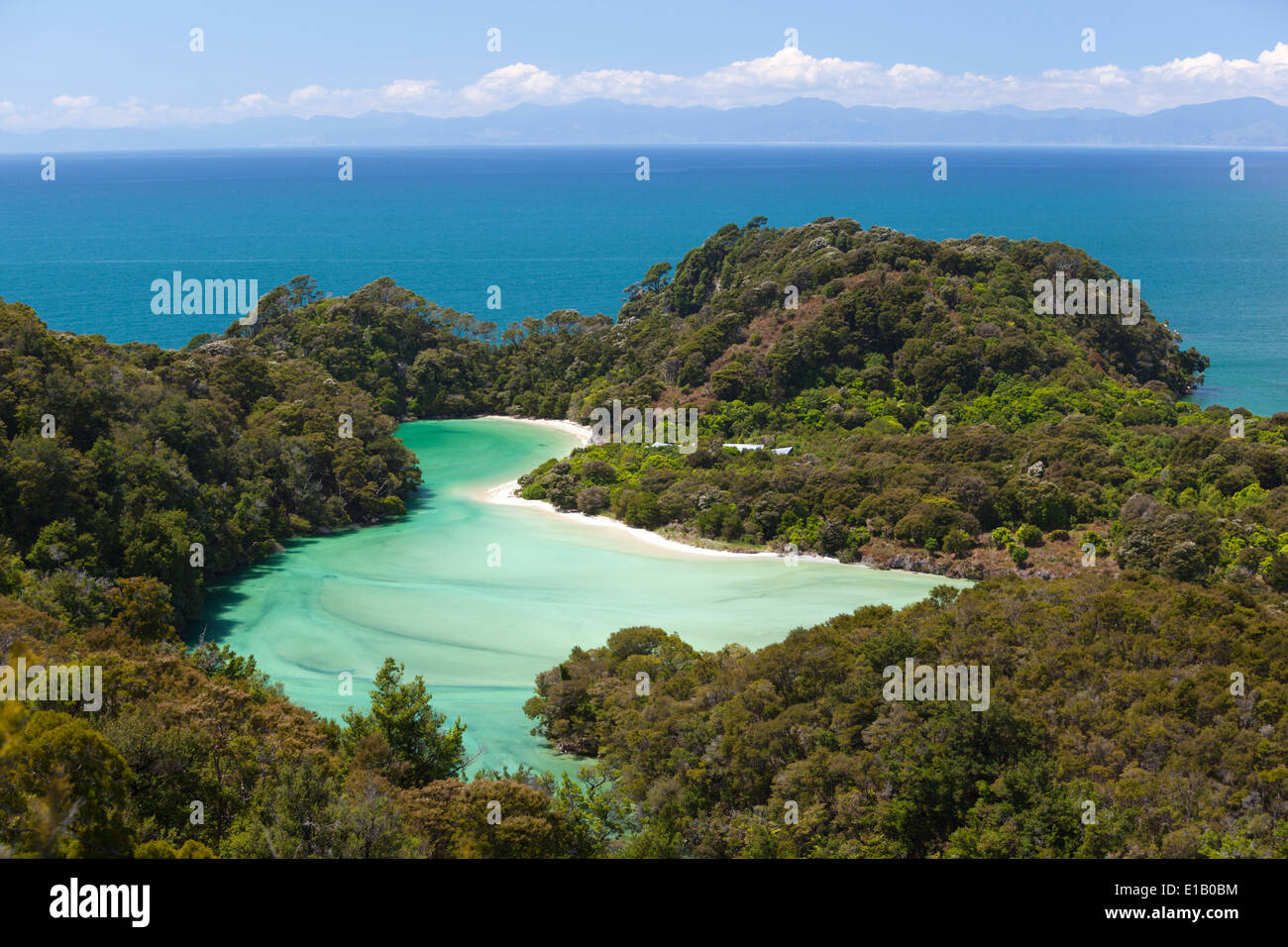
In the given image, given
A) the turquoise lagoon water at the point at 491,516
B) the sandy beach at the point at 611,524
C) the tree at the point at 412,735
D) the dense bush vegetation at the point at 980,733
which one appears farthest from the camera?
the sandy beach at the point at 611,524

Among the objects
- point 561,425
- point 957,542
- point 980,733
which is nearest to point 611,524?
point 957,542

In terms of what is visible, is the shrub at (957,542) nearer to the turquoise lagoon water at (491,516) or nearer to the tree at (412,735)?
the turquoise lagoon water at (491,516)

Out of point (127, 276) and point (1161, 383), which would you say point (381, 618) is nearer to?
point (1161, 383)

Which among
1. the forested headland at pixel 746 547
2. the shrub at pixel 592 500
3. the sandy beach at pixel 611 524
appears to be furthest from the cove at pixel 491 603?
the forested headland at pixel 746 547

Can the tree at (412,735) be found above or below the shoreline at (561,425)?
below

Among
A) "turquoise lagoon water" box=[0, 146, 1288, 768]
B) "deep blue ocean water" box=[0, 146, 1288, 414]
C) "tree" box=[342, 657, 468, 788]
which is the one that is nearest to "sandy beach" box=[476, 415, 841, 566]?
Result: "turquoise lagoon water" box=[0, 146, 1288, 768]
